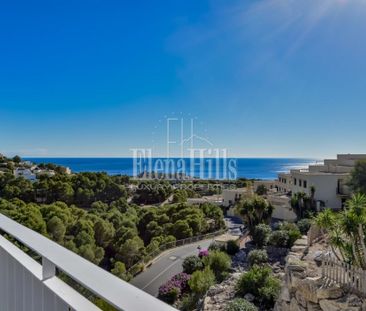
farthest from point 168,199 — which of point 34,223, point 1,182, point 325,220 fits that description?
point 325,220

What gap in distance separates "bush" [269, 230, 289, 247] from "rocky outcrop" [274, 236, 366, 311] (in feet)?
16.4

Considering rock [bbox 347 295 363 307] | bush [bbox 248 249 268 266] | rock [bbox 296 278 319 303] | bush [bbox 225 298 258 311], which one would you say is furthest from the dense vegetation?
rock [bbox 347 295 363 307]

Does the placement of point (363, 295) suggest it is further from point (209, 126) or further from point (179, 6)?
point (209, 126)

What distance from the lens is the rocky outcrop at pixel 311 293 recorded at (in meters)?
4.96

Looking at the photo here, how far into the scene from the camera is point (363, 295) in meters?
4.92

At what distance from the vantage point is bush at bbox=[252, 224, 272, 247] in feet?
40.9

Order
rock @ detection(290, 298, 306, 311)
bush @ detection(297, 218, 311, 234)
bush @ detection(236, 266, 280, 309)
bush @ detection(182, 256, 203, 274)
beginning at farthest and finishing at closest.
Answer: bush @ detection(297, 218, 311, 234) < bush @ detection(182, 256, 203, 274) < bush @ detection(236, 266, 280, 309) < rock @ detection(290, 298, 306, 311)

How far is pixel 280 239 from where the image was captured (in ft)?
38.5

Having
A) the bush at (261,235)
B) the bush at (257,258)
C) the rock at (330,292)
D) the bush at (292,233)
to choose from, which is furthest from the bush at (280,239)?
the rock at (330,292)

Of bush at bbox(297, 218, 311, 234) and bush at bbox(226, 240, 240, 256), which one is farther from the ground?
bush at bbox(297, 218, 311, 234)

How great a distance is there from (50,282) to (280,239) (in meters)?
11.9

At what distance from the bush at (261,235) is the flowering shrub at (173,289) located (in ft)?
12.9

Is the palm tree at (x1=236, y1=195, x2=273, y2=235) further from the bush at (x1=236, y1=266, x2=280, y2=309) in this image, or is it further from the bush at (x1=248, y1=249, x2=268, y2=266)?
the bush at (x1=236, y1=266, x2=280, y2=309)

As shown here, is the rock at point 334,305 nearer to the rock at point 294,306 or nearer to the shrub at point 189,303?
the rock at point 294,306
